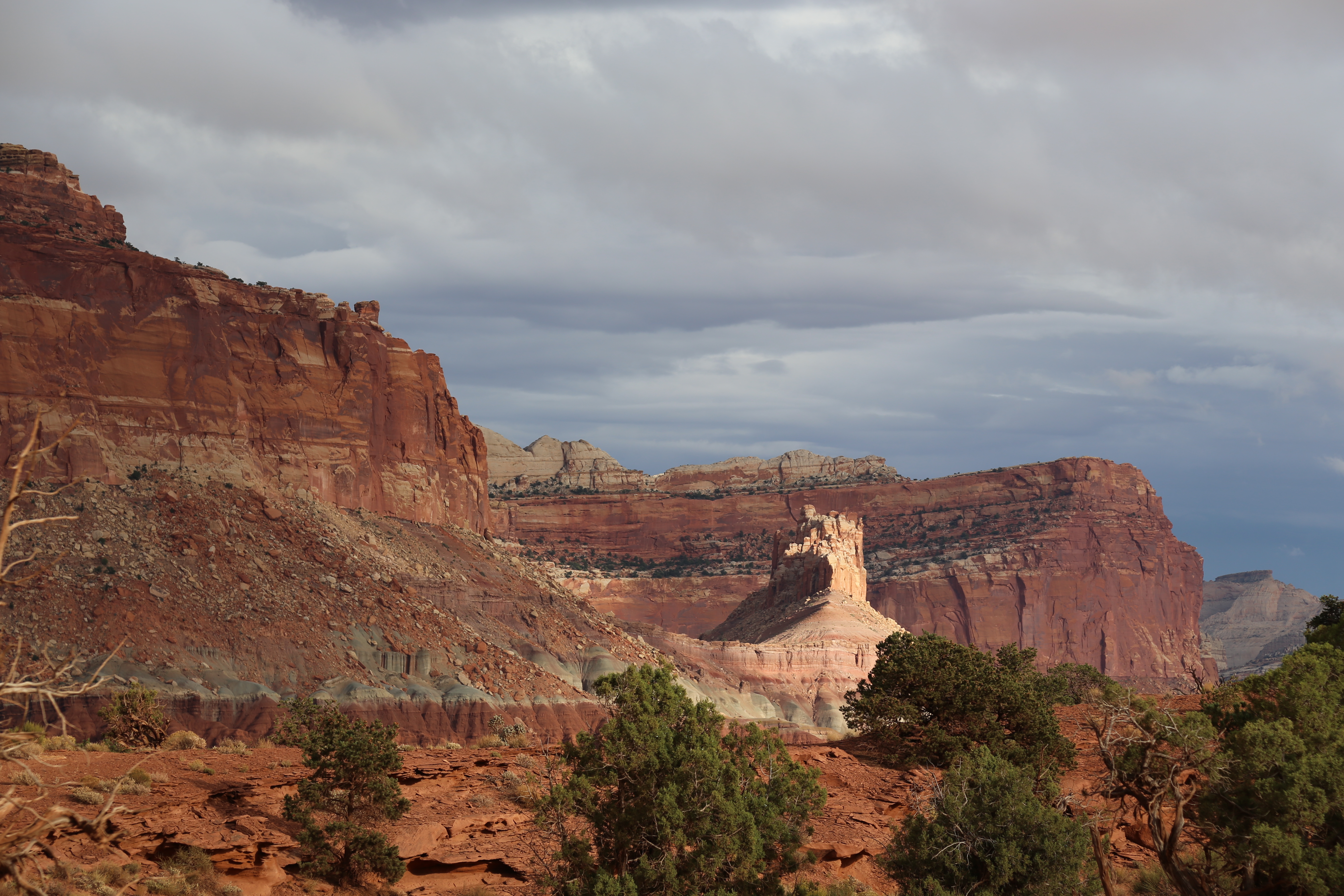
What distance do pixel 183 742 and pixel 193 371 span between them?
6217 centimetres

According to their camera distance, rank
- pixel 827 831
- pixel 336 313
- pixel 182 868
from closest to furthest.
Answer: pixel 182 868 < pixel 827 831 < pixel 336 313

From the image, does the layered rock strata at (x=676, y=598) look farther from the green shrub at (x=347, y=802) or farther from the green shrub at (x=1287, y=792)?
the green shrub at (x=1287, y=792)

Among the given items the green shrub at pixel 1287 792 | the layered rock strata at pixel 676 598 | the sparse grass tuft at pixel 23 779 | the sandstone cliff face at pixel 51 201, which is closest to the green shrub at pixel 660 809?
the green shrub at pixel 1287 792

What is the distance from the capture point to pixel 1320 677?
24016 mm

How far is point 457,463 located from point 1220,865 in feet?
309

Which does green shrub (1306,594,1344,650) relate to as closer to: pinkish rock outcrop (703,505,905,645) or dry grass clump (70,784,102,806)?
dry grass clump (70,784,102,806)

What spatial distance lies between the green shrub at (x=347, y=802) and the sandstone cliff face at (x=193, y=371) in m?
62.7

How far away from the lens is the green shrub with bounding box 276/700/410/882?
75.3 ft

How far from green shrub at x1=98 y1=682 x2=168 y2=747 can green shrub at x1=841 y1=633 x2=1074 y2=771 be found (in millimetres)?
19703

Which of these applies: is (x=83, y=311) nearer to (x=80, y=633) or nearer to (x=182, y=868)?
(x=80, y=633)

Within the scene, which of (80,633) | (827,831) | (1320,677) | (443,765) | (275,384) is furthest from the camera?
(275,384)

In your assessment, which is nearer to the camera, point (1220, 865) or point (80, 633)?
point (1220, 865)

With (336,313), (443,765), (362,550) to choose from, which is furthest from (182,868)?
(336,313)

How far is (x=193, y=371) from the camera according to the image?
90062 mm
